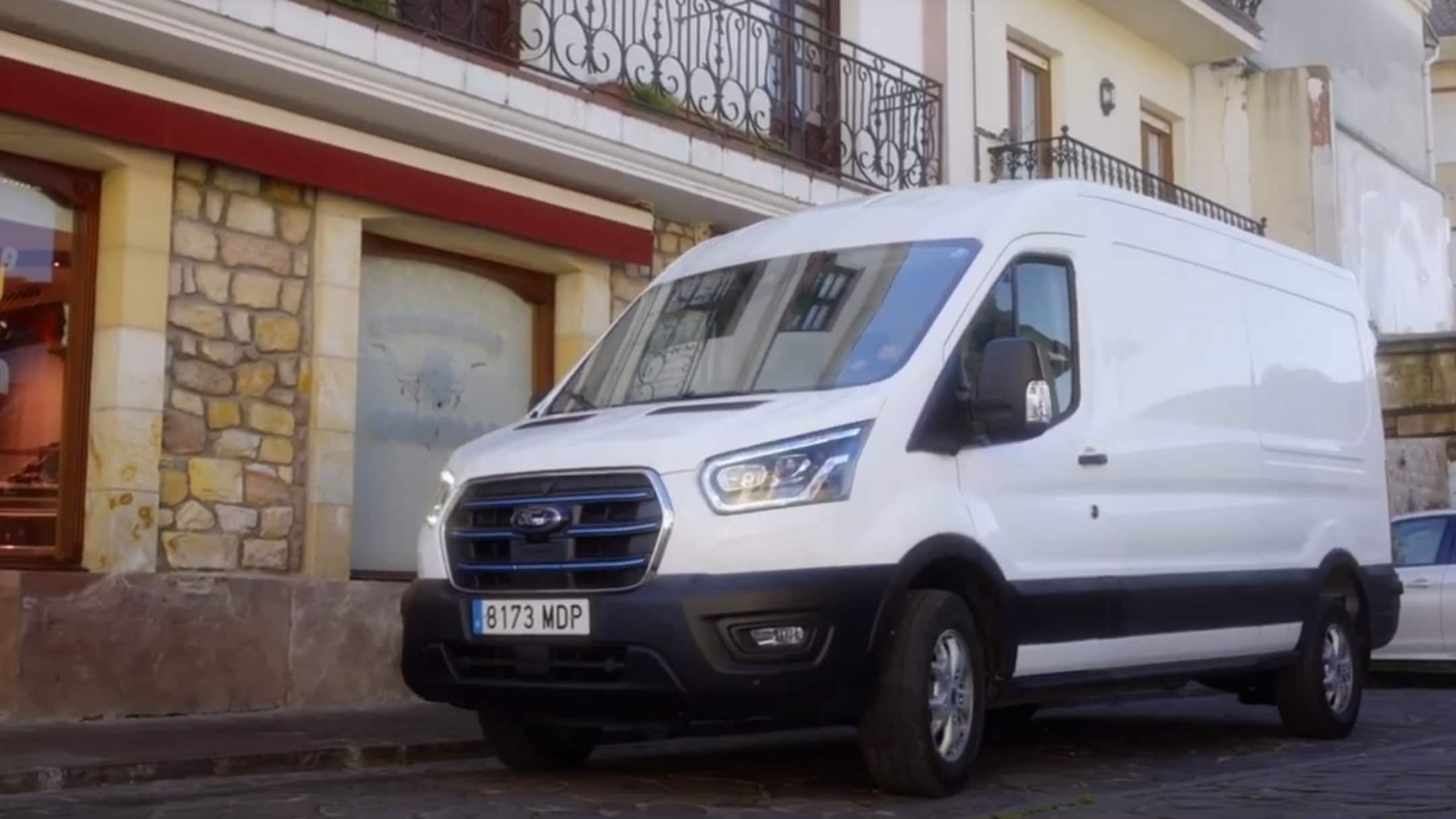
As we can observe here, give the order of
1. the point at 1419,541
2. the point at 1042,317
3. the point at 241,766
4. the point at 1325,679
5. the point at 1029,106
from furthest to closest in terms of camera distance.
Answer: the point at 1029,106
the point at 1419,541
the point at 1325,679
the point at 241,766
the point at 1042,317

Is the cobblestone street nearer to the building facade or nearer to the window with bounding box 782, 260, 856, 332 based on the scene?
the window with bounding box 782, 260, 856, 332

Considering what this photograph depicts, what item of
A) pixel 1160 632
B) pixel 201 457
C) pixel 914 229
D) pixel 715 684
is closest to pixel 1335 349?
pixel 1160 632

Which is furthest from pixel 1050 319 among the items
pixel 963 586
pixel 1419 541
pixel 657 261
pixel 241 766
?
pixel 1419 541

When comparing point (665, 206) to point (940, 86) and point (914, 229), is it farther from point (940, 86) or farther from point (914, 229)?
point (914, 229)

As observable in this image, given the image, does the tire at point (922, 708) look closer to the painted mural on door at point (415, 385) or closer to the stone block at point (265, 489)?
the stone block at point (265, 489)

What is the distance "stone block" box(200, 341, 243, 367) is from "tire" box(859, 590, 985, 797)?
17.8ft

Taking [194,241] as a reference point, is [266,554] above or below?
below

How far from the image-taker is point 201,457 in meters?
10.9

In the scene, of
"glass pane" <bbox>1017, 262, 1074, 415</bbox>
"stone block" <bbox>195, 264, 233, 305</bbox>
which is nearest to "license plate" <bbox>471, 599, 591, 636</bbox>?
"glass pane" <bbox>1017, 262, 1074, 415</bbox>

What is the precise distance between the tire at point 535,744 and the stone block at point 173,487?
3.33m

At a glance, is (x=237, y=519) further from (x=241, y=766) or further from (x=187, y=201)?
(x=241, y=766)

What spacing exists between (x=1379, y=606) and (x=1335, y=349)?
1.43 meters

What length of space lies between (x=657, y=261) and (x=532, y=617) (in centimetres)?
750

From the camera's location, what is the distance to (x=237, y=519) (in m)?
11.0
